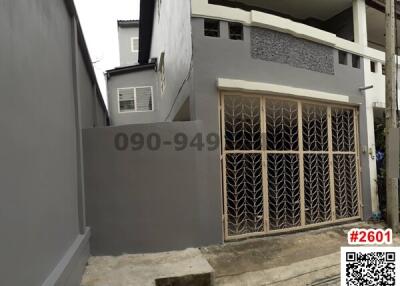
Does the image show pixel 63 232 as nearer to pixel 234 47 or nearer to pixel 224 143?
pixel 224 143

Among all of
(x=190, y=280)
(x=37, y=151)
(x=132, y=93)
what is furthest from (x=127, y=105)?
(x=37, y=151)

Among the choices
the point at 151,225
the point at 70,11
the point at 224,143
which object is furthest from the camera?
the point at 224,143

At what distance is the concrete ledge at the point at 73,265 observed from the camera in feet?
9.24

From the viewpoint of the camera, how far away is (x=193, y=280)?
399 centimetres

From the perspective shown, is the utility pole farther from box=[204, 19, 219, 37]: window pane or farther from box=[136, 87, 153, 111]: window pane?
box=[136, 87, 153, 111]: window pane

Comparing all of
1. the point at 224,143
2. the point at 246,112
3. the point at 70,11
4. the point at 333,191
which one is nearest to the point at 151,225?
the point at 224,143

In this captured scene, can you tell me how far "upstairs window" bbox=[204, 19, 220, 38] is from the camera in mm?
5513

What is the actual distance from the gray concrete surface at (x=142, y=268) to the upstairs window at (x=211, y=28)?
3.61 m

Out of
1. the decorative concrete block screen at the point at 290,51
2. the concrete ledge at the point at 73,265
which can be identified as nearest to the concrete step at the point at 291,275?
the concrete ledge at the point at 73,265

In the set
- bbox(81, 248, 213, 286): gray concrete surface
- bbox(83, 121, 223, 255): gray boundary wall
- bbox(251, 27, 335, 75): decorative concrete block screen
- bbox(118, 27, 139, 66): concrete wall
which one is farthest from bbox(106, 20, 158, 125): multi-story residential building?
bbox(81, 248, 213, 286): gray concrete surface

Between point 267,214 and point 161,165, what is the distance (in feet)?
6.96

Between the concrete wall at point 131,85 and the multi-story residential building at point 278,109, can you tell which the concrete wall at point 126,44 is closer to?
the concrete wall at point 131,85

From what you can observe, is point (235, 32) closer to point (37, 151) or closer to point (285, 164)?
point (285, 164)

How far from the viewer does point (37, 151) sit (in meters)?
2.62
